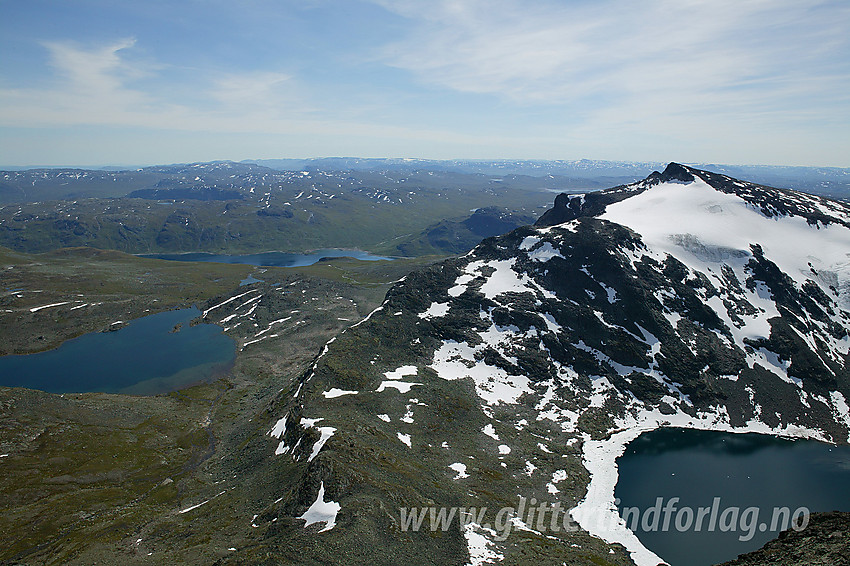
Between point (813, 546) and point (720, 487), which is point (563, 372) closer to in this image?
point (720, 487)

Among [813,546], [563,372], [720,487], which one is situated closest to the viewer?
[813,546]

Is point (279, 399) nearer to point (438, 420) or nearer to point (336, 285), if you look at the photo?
point (438, 420)

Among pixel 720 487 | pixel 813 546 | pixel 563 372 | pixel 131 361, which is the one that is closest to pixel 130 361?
pixel 131 361

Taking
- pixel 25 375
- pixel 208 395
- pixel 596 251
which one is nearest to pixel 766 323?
pixel 596 251

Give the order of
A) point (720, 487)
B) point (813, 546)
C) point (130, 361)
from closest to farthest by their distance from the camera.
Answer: point (813, 546) → point (720, 487) → point (130, 361)

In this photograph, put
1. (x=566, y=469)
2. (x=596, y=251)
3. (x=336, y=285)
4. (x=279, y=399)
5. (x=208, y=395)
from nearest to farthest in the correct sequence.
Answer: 1. (x=566, y=469)
2. (x=279, y=399)
3. (x=208, y=395)
4. (x=596, y=251)
5. (x=336, y=285)

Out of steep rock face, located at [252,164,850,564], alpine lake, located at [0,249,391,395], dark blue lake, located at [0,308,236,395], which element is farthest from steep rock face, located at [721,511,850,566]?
dark blue lake, located at [0,308,236,395]
